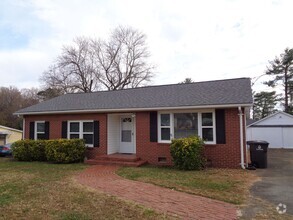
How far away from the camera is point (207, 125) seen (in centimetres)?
1041

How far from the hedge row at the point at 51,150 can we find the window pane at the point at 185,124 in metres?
4.86

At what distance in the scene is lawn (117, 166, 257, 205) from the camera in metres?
5.91

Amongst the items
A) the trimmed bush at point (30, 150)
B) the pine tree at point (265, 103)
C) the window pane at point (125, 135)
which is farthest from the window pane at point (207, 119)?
the pine tree at point (265, 103)

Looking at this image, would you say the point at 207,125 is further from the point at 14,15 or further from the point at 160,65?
the point at 160,65

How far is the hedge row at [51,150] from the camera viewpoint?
11750mm

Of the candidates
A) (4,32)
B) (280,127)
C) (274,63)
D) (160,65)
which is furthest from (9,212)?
(274,63)

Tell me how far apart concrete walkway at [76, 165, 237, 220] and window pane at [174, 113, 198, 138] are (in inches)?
158

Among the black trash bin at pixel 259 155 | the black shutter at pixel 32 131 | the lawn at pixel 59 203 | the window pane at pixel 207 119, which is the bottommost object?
the lawn at pixel 59 203

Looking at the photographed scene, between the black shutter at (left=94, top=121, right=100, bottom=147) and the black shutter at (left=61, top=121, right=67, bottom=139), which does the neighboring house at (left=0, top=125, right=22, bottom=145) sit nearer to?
the black shutter at (left=61, top=121, right=67, bottom=139)

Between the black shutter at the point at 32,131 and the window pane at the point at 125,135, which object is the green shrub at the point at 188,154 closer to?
the window pane at the point at 125,135

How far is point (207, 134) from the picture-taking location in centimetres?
1041

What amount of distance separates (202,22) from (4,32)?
33.4 feet

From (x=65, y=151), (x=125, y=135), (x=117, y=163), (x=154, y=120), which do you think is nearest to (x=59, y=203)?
(x=117, y=163)

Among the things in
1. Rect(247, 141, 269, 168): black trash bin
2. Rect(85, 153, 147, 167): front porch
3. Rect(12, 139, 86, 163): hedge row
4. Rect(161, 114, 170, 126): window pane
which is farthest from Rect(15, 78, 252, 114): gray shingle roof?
Rect(85, 153, 147, 167): front porch
